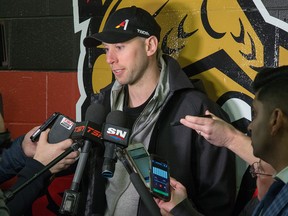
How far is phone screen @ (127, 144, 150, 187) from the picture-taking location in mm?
1118

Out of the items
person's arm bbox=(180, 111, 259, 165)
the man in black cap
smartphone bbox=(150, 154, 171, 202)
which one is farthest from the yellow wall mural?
smartphone bbox=(150, 154, 171, 202)

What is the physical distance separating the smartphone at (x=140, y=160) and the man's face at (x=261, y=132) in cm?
28

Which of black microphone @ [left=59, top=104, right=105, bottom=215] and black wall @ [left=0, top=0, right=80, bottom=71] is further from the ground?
black wall @ [left=0, top=0, right=80, bottom=71]

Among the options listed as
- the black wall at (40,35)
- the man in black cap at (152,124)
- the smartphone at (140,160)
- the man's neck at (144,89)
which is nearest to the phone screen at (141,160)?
the smartphone at (140,160)

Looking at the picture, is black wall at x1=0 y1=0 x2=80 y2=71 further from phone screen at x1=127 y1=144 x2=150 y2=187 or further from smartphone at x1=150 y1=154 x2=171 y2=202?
smartphone at x1=150 y1=154 x2=171 y2=202

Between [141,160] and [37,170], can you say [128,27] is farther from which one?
[141,160]

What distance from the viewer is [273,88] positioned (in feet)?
3.84

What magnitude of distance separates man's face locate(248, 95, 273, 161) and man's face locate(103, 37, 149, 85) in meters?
0.83

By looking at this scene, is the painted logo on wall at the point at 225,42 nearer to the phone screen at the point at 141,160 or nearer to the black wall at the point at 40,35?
the black wall at the point at 40,35

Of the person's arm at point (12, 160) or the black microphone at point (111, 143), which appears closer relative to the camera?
the black microphone at point (111, 143)

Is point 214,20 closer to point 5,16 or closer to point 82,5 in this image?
point 82,5

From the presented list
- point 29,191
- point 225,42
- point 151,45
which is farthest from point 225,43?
point 29,191

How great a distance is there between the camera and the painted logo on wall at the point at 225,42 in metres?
1.94

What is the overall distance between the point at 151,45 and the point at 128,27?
0.42 feet
